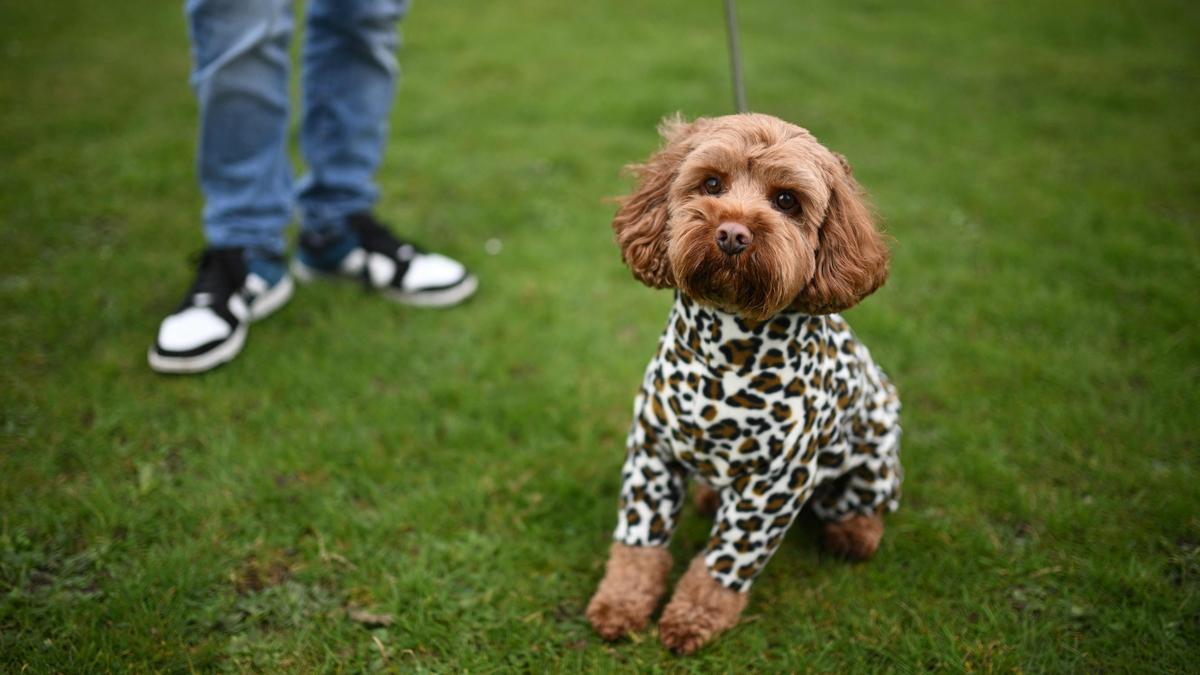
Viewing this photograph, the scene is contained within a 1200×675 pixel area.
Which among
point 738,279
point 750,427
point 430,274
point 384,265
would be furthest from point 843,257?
point 384,265

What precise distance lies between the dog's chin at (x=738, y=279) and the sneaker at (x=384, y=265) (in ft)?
7.19

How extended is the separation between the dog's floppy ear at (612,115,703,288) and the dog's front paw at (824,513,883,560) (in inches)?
41.9

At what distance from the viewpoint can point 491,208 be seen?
15.6 ft

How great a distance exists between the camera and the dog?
6.11 feet

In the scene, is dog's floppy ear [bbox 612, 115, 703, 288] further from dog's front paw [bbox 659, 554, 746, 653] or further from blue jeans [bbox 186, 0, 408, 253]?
blue jeans [bbox 186, 0, 408, 253]

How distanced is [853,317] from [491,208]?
2.25m

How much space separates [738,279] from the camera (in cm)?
180

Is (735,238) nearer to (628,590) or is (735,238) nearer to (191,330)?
(628,590)

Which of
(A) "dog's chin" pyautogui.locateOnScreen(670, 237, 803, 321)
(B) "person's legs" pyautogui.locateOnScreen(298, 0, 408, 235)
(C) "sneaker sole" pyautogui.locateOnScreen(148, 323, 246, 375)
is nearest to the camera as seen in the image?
(A) "dog's chin" pyautogui.locateOnScreen(670, 237, 803, 321)

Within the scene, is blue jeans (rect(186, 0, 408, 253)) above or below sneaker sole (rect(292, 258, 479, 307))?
above

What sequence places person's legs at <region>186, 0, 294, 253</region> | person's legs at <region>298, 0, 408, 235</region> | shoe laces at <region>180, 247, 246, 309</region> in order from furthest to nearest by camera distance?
1. person's legs at <region>298, 0, 408, 235</region>
2. shoe laces at <region>180, 247, 246, 309</region>
3. person's legs at <region>186, 0, 294, 253</region>

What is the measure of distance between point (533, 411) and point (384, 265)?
4.08 ft

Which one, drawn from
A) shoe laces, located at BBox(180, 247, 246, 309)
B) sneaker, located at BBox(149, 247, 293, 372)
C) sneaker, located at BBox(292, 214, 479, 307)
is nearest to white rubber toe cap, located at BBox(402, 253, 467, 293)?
sneaker, located at BBox(292, 214, 479, 307)

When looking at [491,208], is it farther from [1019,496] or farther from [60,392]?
[1019,496]
